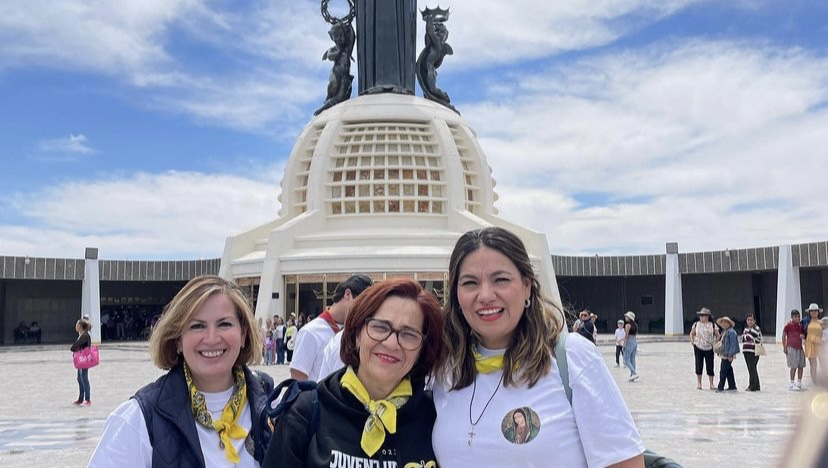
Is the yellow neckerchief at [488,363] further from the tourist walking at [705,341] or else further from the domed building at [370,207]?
the domed building at [370,207]

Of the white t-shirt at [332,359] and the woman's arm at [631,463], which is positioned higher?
the white t-shirt at [332,359]

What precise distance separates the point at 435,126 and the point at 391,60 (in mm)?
4956

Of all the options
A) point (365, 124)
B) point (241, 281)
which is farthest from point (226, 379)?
point (365, 124)

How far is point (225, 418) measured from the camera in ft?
9.39

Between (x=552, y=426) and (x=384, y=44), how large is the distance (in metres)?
37.3

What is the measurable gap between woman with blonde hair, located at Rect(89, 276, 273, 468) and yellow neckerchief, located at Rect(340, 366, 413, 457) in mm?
463

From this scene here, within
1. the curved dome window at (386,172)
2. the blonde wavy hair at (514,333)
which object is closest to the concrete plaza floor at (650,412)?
the blonde wavy hair at (514,333)

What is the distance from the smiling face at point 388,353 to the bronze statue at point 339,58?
37864mm

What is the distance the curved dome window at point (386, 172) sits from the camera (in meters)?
34.1

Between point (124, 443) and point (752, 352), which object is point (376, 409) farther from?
point (752, 352)

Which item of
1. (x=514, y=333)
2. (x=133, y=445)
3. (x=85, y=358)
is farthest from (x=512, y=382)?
(x=85, y=358)

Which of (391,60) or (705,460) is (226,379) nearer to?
(705,460)

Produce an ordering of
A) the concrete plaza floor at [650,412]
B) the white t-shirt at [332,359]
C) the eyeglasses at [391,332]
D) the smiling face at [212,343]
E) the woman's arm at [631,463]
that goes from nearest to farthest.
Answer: the woman's arm at [631,463] < the eyeglasses at [391,332] < the smiling face at [212,343] < the white t-shirt at [332,359] < the concrete plaza floor at [650,412]

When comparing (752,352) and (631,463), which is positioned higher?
(631,463)
